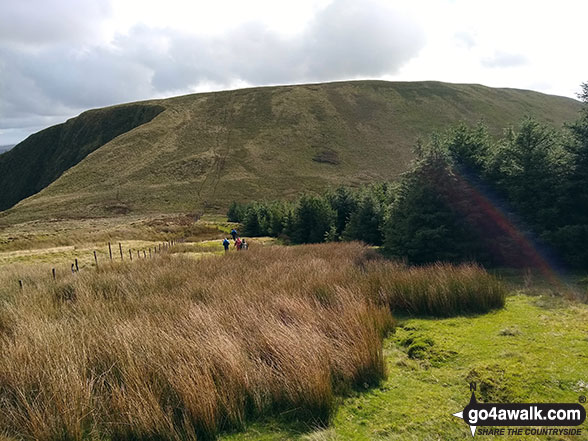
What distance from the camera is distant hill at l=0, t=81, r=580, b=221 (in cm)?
7812

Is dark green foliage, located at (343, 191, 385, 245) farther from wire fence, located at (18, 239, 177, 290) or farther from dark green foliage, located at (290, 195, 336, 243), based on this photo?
wire fence, located at (18, 239, 177, 290)

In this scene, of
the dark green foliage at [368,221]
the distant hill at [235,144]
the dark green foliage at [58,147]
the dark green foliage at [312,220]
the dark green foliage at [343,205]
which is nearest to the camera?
the dark green foliage at [368,221]

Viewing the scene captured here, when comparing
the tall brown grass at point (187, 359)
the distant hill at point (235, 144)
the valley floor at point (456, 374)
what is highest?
the distant hill at point (235, 144)

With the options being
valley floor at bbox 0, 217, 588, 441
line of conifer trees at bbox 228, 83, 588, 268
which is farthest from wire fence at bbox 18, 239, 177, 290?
line of conifer trees at bbox 228, 83, 588, 268

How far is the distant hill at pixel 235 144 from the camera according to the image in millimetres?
78125

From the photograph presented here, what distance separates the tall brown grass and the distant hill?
2550 inches

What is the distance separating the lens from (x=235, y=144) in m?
98.7

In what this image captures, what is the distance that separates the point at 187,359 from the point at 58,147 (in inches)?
5456

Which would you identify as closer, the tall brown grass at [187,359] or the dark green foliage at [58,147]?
the tall brown grass at [187,359]

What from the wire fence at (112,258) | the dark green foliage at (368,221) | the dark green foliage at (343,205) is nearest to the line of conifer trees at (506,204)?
the dark green foliage at (368,221)

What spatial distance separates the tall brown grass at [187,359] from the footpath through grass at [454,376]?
11.9 inches

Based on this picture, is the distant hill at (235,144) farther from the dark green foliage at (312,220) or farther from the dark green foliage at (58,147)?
the dark green foliage at (312,220)

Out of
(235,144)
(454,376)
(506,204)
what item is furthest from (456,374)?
(235,144)

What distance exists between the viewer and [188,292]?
8398 mm
